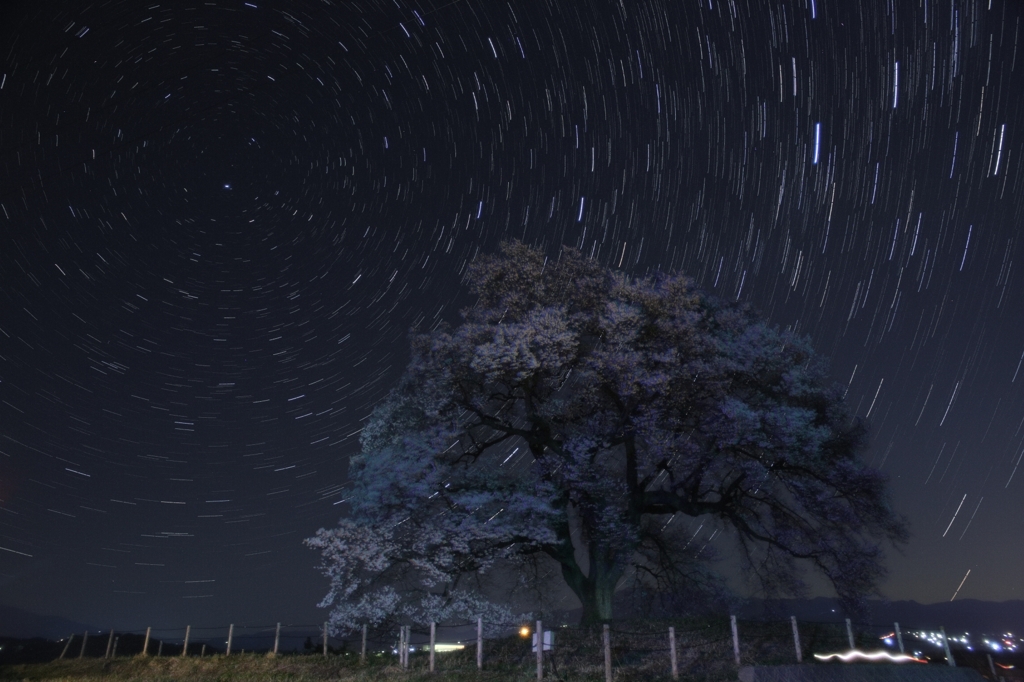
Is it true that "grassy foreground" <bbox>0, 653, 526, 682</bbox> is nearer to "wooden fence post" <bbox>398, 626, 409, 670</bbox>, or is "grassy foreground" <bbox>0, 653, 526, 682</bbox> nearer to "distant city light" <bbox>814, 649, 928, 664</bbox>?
"wooden fence post" <bbox>398, 626, 409, 670</bbox>

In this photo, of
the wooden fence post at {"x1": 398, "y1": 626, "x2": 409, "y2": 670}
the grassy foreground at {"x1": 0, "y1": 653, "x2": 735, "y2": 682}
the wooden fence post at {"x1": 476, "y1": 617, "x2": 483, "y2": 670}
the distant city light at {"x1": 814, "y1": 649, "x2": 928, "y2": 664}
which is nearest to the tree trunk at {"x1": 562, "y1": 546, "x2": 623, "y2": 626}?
the wooden fence post at {"x1": 476, "y1": 617, "x2": 483, "y2": 670}

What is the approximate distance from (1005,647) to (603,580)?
1179 cm

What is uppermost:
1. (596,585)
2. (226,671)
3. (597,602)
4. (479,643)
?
(596,585)

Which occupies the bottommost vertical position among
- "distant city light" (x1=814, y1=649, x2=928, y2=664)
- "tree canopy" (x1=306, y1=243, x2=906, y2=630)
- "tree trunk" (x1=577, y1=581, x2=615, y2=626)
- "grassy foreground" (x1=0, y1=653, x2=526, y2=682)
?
"grassy foreground" (x1=0, y1=653, x2=526, y2=682)

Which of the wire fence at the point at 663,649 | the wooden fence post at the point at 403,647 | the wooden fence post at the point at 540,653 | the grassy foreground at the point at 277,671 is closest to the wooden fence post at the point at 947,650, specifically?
the wire fence at the point at 663,649

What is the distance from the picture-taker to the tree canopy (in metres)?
19.1

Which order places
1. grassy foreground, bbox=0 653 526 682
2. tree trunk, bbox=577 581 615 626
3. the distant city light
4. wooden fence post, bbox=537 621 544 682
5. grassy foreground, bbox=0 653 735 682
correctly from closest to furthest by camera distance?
1. wooden fence post, bbox=537 621 544 682
2. grassy foreground, bbox=0 653 735 682
3. the distant city light
4. grassy foreground, bbox=0 653 526 682
5. tree trunk, bbox=577 581 615 626

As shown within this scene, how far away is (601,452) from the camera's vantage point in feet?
67.6

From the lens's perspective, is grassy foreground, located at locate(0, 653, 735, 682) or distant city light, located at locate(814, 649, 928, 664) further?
distant city light, located at locate(814, 649, 928, 664)

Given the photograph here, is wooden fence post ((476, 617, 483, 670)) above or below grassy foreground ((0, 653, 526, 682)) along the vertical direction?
above

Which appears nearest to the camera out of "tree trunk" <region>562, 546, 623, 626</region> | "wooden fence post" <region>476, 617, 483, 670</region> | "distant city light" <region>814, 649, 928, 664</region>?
"distant city light" <region>814, 649, 928, 664</region>

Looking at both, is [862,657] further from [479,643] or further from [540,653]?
[479,643]

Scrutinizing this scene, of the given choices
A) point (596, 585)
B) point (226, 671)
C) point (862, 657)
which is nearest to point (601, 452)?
point (596, 585)

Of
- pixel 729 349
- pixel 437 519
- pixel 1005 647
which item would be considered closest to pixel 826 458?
pixel 729 349
